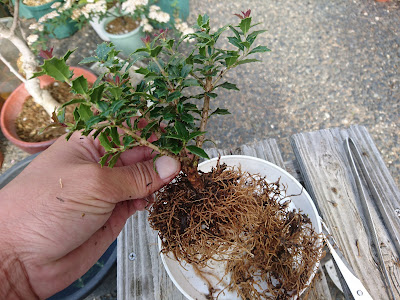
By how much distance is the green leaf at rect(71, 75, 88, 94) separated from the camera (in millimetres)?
480

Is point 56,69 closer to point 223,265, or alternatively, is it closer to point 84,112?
point 84,112

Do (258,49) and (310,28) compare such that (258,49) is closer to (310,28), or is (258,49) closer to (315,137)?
(315,137)

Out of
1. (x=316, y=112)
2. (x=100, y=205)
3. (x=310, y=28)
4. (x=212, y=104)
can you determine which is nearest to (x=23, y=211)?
(x=100, y=205)

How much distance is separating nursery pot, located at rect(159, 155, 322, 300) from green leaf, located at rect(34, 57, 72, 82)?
0.48 meters

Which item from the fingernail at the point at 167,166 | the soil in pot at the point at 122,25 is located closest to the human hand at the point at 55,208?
the fingernail at the point at 167,166

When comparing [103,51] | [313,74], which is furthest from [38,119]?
[313,74]

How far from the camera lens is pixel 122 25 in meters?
2.26

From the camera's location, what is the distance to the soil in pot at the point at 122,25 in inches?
87.4

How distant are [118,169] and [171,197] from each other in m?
0.16

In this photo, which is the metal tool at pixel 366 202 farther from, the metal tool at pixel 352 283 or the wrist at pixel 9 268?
the wrist at pixel 9 268

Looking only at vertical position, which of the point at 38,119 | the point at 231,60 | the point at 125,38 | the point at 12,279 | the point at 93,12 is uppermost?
the point at 231,60

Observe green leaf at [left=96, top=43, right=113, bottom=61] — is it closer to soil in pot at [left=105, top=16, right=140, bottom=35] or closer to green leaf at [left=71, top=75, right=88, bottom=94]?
green leaf at [left=71, top=75, right=88, bottom=94]

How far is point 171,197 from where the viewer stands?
81 cm

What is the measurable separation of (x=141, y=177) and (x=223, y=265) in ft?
1.10
